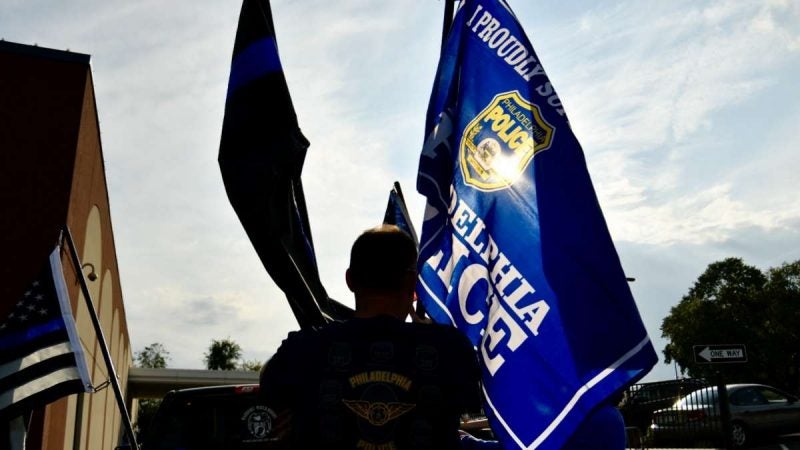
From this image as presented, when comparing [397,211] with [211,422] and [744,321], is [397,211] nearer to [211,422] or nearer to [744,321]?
[211,422]

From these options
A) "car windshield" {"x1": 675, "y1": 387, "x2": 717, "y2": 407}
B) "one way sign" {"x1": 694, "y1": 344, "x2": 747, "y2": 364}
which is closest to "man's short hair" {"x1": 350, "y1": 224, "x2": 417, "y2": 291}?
"one way sign" {"x1": 694, "y1": 344, "x2": 747, "y2": 364}

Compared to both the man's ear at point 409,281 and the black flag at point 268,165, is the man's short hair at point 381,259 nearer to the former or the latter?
the man's ear at point 409,281

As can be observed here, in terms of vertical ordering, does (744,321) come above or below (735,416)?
above

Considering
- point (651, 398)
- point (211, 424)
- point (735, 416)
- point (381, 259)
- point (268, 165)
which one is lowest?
point (211, 424)

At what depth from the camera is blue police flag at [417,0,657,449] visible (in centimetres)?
282

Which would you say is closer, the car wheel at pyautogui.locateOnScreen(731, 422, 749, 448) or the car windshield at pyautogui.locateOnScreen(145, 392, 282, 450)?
the car windshield at pyautogui.locateOnScreen(145, 392, 282, 450)

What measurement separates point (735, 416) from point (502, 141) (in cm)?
1502

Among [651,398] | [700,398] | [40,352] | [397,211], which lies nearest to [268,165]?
[397,211]

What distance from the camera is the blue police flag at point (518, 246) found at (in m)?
2.82

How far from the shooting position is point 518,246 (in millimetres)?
3184

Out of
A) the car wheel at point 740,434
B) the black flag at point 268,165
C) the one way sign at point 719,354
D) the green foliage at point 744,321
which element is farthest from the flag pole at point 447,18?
the green foliage at point 744,321

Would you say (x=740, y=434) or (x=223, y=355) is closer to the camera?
(x=740, y=434)

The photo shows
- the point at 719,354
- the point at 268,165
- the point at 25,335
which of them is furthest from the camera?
the point at 719,354

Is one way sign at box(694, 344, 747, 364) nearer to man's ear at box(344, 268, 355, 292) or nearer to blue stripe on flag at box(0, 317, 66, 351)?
blue stripe on flag at box(0, 317, 66, 351)
